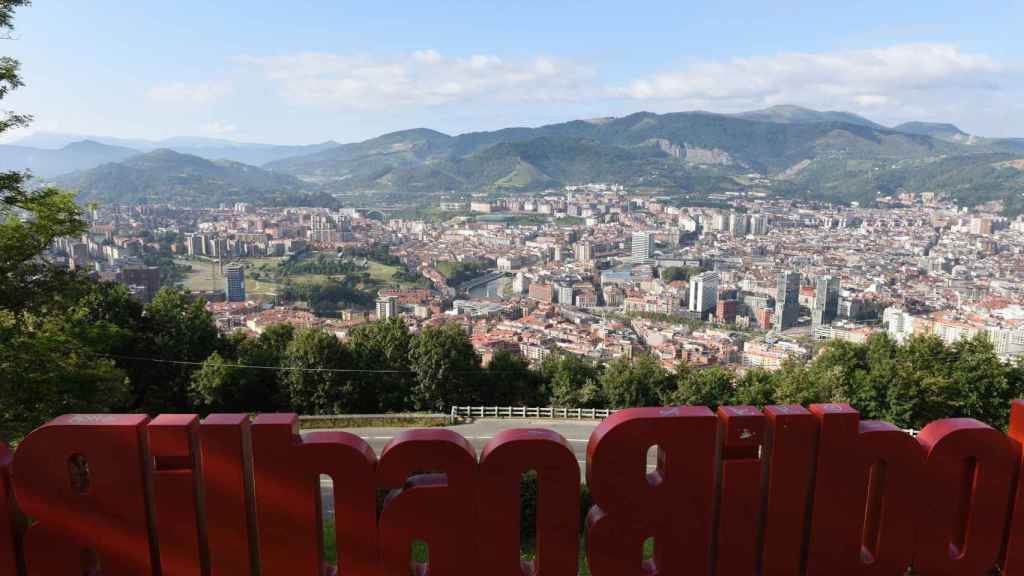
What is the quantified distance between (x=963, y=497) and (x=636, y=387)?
16.6m

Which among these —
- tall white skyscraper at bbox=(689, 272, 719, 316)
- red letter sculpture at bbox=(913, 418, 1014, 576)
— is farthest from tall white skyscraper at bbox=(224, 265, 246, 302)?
red letter sculpture at bbox=(913, 418, 1014, 576)

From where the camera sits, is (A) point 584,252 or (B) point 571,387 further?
(A) point 584,252

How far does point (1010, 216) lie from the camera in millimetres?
117938

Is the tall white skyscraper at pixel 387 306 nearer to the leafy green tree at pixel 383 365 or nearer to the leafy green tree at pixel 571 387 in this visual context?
the leafy green tree at pixel 383 365

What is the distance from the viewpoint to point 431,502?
11.4 feet

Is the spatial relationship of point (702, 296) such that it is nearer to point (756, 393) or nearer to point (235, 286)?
point (235, 286)

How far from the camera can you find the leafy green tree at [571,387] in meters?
20.5

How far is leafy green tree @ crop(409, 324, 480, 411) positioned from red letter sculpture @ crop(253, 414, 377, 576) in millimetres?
16782

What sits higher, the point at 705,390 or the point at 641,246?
the point at 705,390

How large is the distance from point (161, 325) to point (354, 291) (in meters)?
44.5

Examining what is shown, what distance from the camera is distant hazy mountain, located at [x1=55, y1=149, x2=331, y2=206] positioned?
122375mm

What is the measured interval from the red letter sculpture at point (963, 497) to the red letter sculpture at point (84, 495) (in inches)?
166

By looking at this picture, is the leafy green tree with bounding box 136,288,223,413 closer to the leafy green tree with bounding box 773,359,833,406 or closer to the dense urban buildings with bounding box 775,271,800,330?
the leafy green tree with bounding box 773,359,833,406

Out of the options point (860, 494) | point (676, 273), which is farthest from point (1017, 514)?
point (676, 273)
